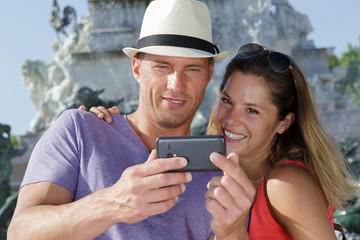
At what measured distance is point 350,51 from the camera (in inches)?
1806

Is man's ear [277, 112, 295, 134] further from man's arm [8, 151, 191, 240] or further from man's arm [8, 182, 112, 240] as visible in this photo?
man's arm [8, 182, 112, 240]

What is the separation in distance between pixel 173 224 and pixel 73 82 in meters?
12.3

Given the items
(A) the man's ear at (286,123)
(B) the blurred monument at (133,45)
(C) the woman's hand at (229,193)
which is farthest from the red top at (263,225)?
(B) the blurred monument at (133,45)

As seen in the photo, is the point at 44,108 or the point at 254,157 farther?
the point at 44,108

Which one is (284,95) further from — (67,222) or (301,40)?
(301,40)

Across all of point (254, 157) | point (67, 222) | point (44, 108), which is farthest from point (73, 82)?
point (67, 222)

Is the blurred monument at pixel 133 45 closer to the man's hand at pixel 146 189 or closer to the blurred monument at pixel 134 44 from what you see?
the blurred monument at pixel 134 44

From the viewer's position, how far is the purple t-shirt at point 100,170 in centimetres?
198

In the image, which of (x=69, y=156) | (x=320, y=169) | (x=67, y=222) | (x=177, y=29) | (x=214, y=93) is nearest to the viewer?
(x=67, y=222)

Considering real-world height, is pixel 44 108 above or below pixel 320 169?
below

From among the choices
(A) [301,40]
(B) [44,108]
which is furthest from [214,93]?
(B) [44,108]

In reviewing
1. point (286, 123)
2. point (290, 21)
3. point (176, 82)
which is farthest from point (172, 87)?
point (290, 21)

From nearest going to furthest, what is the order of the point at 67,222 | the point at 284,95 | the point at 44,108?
the point at 67,222 → the point at 284,95 → the point at 44,108

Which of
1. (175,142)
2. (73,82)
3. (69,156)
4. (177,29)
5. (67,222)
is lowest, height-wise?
(73,82)
